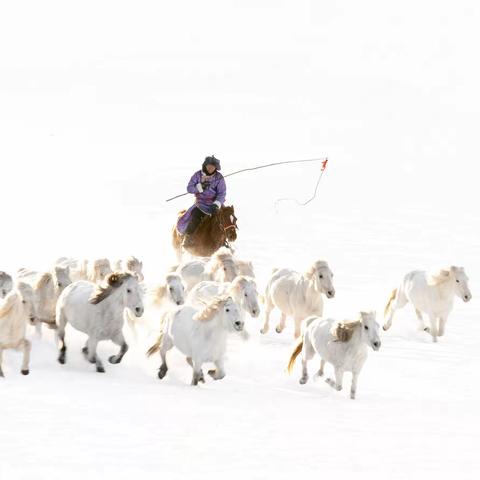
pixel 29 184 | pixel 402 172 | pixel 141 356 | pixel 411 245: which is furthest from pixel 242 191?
pixel 141 356

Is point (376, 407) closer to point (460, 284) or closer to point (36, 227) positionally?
point (460, 284)

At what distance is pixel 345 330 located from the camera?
11.1 m

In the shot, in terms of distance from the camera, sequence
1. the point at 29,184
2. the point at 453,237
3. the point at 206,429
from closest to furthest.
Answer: the point at 206,429 < the point at 453,237 < the point at 29,184

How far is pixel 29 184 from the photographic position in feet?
160

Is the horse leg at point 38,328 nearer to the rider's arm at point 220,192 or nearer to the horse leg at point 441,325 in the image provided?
the rider's arm at point 220,192

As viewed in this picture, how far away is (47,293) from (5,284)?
507mm

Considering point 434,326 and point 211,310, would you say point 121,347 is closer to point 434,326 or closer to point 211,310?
point 211,310

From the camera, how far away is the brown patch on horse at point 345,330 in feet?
36.4

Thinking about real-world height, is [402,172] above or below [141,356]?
above

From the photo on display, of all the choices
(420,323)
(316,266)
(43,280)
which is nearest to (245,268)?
(316,266)

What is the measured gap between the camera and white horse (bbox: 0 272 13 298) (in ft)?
39.9

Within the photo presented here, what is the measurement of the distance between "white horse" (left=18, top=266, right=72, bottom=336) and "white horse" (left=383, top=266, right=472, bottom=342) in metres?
5.28

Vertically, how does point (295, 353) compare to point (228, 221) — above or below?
below

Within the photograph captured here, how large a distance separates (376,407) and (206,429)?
2279mm
